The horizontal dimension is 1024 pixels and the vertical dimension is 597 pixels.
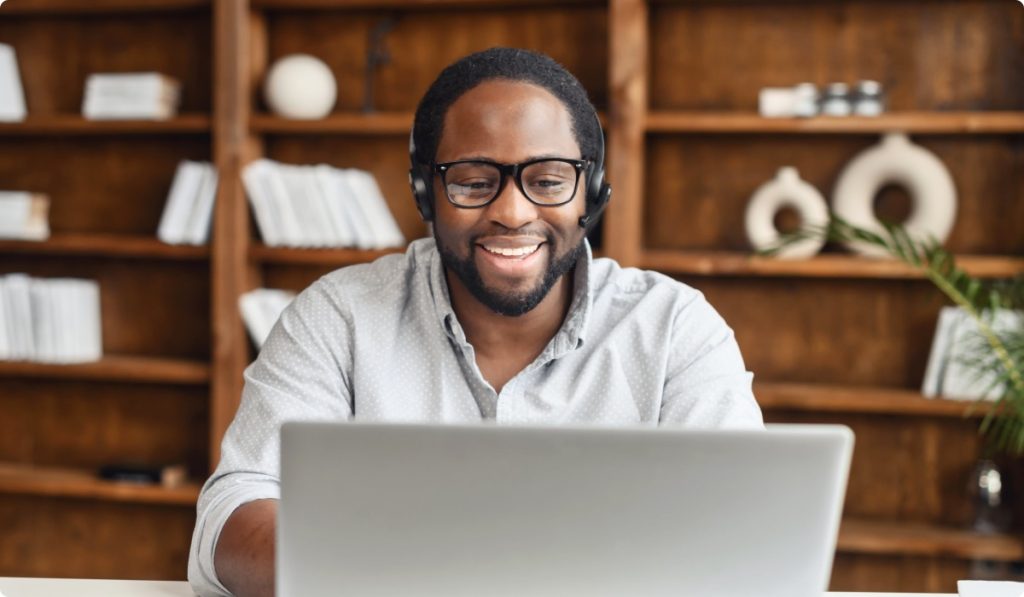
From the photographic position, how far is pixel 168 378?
2936 mm

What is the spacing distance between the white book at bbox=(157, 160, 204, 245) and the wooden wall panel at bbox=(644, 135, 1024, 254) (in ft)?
4.07

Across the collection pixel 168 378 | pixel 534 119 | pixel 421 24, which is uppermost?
pixel 421 24

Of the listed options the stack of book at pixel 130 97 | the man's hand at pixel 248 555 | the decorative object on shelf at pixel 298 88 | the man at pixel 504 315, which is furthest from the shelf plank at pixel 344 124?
the man's hand at pixel 248 555

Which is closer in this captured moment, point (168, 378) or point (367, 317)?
point (367, 317)

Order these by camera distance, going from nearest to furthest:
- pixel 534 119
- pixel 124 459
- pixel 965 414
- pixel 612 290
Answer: pixel 534 119, pixel 612 290, pixel 965 414, pixel 124 459

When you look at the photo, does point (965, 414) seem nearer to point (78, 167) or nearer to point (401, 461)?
point (401, 461)

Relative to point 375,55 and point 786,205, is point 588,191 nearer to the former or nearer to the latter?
point 786,205

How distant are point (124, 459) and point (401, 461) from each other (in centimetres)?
266

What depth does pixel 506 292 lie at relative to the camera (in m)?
1.45

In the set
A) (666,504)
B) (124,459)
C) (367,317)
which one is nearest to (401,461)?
(666,504)

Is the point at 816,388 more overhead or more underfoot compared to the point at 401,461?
more underfoot

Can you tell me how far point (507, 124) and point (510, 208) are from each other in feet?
A: 0.37

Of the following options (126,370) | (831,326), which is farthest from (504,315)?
(126,370)

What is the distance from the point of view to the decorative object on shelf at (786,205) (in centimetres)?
265
